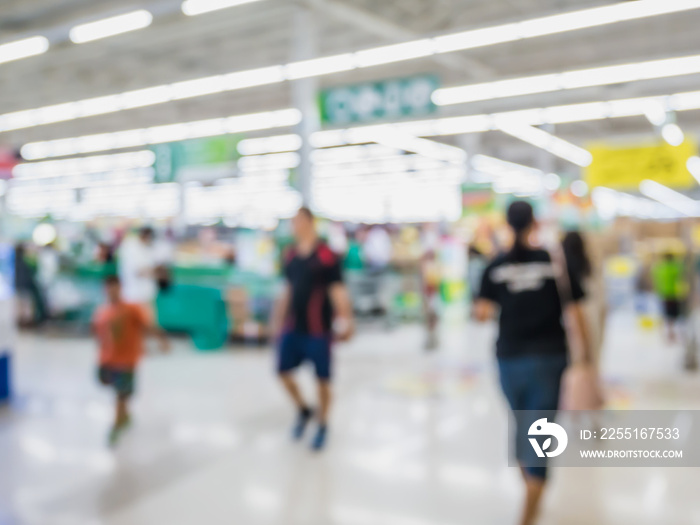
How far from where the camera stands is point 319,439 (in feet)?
12.9

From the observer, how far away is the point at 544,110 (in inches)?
393

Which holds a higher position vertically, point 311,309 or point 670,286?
point 311,309

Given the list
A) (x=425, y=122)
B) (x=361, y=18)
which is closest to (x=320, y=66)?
(x=361, y=18)

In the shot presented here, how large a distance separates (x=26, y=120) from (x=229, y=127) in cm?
353

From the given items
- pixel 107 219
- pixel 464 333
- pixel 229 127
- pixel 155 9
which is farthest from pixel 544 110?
pixel 107 219

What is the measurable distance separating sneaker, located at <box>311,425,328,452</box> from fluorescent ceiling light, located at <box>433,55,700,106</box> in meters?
4.21

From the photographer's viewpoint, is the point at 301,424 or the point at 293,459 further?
the point at 301,424

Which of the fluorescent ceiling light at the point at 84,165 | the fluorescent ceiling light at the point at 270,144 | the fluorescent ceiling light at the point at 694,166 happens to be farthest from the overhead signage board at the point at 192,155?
the fluorescent ceiling light at the point at 694,166

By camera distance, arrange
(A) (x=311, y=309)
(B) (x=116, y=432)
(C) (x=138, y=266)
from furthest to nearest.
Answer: (C) (x=138, y=266), (B) (x=116, y=432), (A) (x=311, y=309)

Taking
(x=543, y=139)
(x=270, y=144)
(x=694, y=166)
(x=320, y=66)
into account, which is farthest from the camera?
(x=694, y=166)

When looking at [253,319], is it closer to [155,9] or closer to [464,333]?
[464,333]

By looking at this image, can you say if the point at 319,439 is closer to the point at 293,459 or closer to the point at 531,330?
the point at 293,459

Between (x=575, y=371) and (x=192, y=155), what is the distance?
7.90 metres

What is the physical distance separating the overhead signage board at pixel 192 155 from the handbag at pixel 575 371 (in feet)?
22.7
